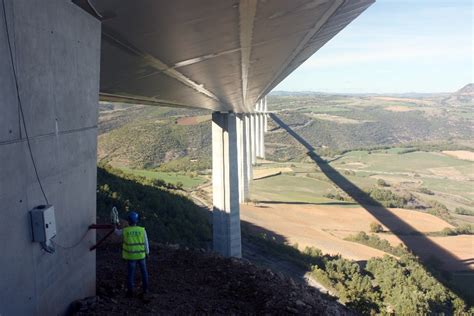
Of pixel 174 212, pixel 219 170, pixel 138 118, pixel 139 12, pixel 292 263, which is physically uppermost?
pixel 138 118

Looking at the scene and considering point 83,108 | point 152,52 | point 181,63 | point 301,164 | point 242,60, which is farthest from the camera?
point 301,164

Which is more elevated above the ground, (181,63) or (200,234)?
(181,63)

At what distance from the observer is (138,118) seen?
94000 mm

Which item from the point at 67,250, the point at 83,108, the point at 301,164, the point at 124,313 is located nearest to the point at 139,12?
the point at 83,108

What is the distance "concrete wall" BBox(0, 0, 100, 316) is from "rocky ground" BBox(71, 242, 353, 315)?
839mm

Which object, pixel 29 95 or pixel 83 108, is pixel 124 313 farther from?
pixel 29 95

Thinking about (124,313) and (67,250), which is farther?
(124,313)

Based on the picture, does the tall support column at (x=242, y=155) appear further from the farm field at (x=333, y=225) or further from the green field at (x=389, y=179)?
the green field at (x=389, y=179)

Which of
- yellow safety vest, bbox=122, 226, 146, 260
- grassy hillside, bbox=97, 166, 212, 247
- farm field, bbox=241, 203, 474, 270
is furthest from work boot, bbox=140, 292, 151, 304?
farm field, bbox=241, 203, 474, 270

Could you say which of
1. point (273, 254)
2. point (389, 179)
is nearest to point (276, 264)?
point (273, 254)

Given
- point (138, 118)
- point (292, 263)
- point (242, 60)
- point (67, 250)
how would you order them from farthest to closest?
point (138, 118) < point (292, 263) < point (242, 60) < point (67, 250)

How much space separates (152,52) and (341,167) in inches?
3187

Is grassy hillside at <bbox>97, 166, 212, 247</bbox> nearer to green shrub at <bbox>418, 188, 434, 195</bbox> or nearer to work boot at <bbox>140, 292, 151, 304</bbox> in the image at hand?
work boot at <bbox>140, 292, 151, 304</bbox>

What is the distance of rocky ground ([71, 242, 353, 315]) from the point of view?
→ 7.17m
